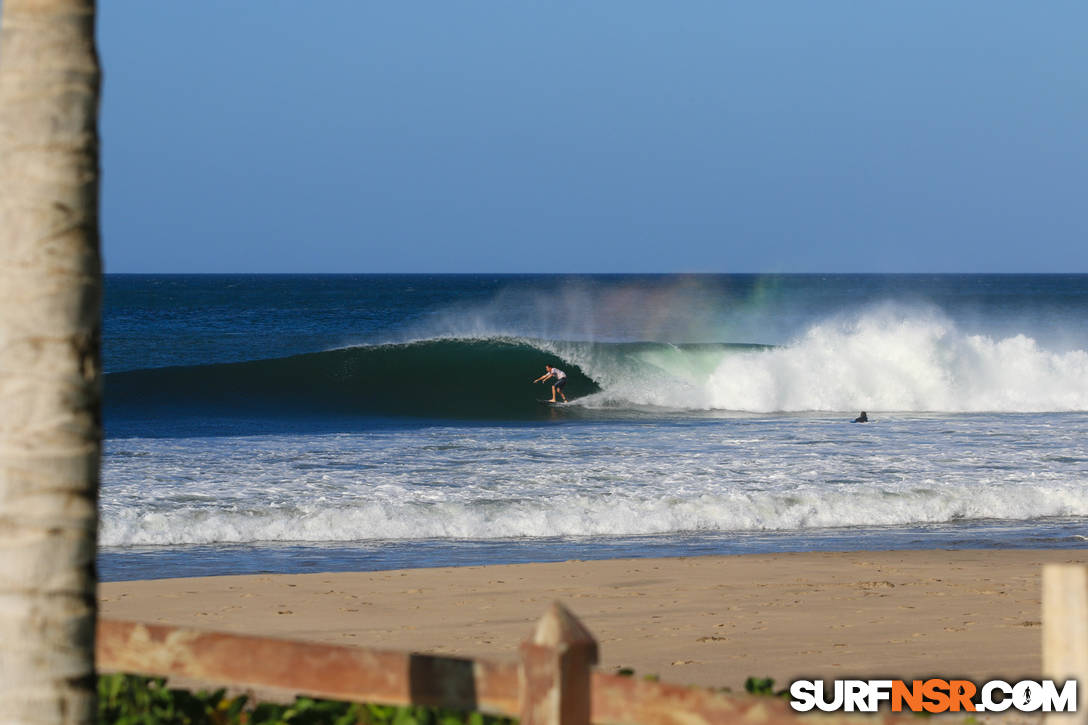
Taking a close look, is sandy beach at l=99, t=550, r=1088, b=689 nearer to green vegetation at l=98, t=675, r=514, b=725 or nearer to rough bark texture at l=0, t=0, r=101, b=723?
green vegetation at l=98, t=675, r=514, b=725

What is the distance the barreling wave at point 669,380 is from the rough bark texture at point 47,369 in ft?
67.6

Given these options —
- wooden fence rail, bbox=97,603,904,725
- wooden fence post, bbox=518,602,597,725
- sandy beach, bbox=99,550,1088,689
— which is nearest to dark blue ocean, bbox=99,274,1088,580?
sandy beach, bbox=99,550,1088,689

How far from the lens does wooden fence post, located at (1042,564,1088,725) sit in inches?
76.8

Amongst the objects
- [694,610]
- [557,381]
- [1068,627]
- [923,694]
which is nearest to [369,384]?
[557,381]

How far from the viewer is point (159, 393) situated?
26.5 metres

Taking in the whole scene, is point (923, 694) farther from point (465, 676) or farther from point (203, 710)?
point (465, 676)

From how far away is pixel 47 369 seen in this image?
250 centimetres

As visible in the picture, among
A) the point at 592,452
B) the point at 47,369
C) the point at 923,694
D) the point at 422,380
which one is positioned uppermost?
the point at 422,380

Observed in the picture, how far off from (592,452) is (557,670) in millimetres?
13625

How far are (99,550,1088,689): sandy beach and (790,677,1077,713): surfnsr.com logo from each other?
339 millimetres

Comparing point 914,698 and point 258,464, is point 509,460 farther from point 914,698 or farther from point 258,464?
point 914,698

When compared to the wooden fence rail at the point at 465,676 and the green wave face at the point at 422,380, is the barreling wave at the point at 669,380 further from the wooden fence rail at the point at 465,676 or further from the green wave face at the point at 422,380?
the wooden fence rail at the point at 465,676

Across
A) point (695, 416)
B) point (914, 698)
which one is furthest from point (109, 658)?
point (695, 416)

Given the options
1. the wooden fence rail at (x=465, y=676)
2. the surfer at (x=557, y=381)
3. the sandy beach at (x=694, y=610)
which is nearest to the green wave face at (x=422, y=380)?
the surfer at (x=557, y=381)
